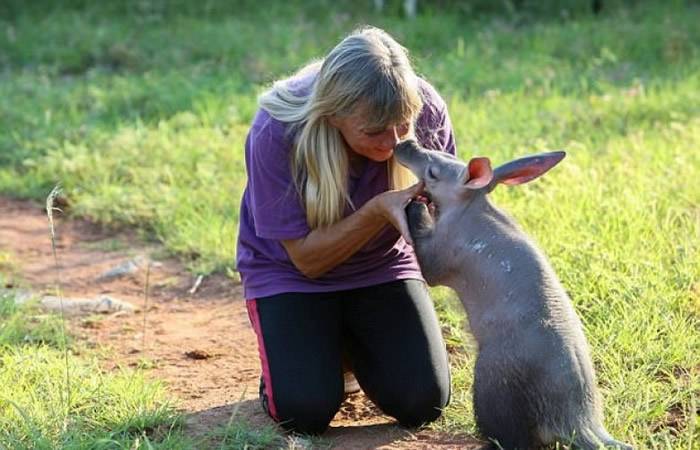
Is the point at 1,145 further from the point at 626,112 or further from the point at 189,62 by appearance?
the point at 626,112

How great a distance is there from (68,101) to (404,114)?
5.02 meters

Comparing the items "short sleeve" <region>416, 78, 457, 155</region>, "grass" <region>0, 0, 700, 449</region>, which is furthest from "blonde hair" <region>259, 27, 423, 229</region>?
"grass" <region>0, 0, 700, 449</region>

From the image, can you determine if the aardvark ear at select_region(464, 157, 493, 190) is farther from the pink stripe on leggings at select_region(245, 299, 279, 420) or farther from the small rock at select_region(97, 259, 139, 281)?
the small rock at select_region(97, 259, 139, 281)

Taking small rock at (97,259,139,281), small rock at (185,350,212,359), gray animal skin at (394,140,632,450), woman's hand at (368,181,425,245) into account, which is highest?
woman's hand at (368,181,425,245)

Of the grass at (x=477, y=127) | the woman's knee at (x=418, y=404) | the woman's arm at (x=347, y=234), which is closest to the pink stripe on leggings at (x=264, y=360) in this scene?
the woman's arm at (x=347, y=234)

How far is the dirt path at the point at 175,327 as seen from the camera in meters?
3.90

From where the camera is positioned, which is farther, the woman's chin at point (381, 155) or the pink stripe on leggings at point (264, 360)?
the pink stripe on leggings at point (264, 360)

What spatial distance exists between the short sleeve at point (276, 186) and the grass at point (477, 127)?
792mm

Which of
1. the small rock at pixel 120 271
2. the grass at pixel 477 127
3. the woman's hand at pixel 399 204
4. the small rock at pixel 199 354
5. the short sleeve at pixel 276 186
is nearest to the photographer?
the woman's hand at pixel 399 204

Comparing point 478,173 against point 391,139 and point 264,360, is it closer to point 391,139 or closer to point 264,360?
point 391,139

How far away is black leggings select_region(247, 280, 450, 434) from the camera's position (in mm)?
3791

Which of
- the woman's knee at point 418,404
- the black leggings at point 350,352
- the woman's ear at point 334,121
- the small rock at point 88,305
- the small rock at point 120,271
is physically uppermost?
the woman's ear at point 334,121

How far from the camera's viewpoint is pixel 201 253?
566cm

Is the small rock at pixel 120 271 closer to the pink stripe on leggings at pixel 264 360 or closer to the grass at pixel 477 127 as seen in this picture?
the grass at pixel 477 127
